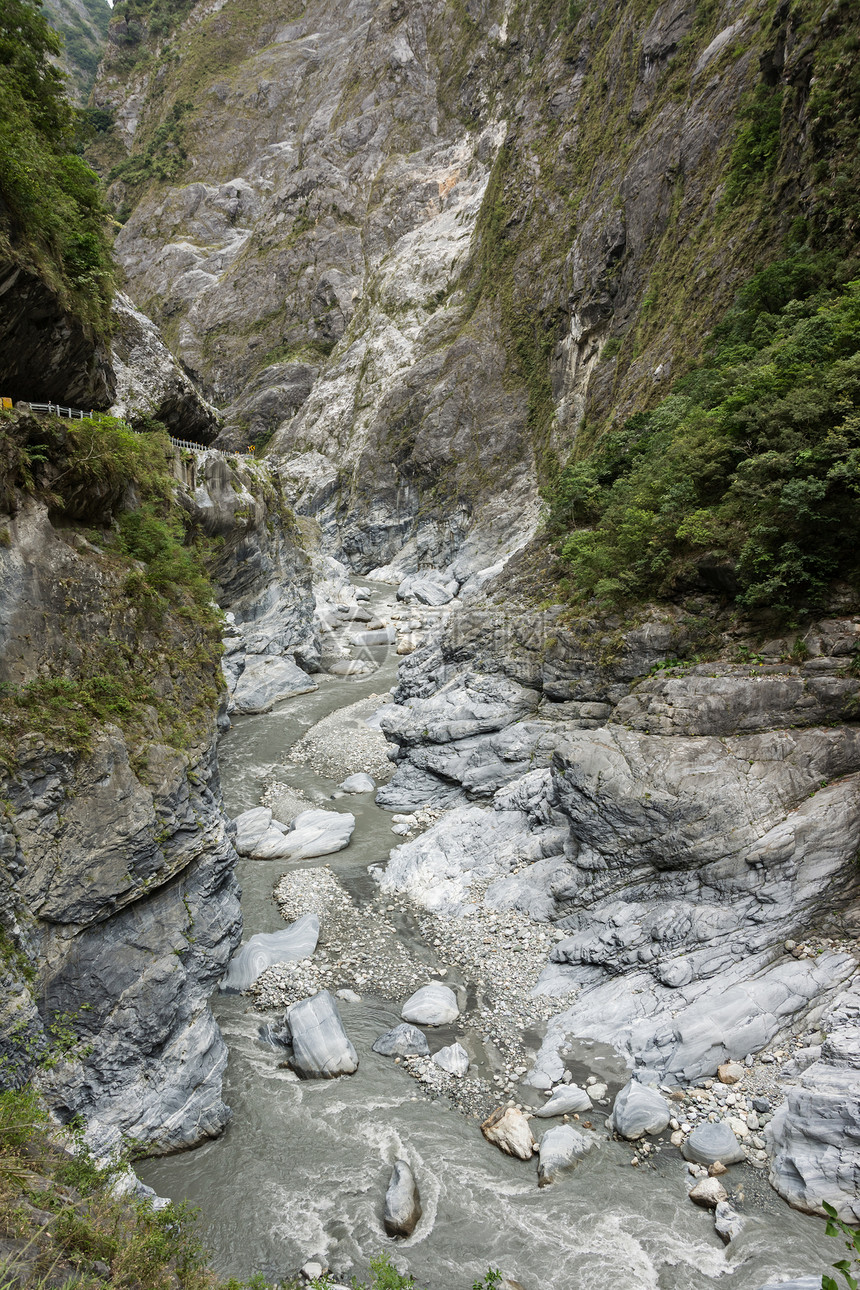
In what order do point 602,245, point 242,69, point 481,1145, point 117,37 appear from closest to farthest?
point 481,1145 < point 602,245 < point 242,69 < point 117,37

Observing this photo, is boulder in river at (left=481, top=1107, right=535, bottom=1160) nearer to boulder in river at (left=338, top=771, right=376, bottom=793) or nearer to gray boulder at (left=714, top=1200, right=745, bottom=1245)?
gray boulder at (left=714, top=1200, right=745, bottom=1245)

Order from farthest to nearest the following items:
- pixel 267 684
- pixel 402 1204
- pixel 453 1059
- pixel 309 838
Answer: pixel 267 684
pixel 309 838
pixel 453 1059
pixel 402 1204

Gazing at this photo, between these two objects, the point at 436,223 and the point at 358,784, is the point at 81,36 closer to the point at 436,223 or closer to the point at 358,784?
the point at 436,223

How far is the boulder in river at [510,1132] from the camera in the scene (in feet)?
31.5

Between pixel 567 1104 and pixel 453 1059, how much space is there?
2.12 metres

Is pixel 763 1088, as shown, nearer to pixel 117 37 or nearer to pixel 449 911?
pixel 449 911

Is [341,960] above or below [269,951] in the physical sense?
below

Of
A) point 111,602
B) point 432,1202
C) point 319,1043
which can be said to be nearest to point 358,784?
point 319,1043

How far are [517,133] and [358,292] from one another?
81.2 ft

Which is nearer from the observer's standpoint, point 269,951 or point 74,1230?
point 74,1230

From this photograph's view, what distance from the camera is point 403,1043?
37.6 feet

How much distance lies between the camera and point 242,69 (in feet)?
321

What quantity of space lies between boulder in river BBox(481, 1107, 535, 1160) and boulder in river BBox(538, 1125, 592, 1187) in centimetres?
24

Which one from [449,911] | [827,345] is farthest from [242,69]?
[449,911]
